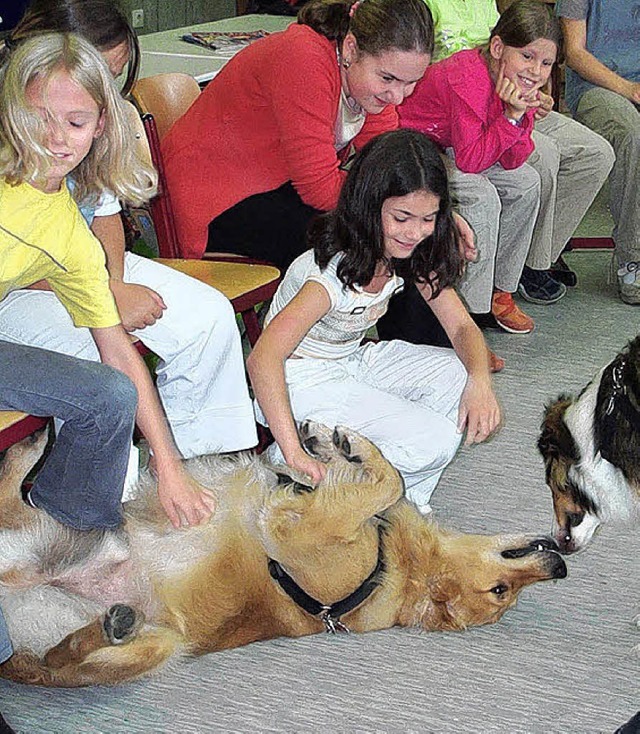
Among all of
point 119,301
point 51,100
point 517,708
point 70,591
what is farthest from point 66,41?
point 517,708

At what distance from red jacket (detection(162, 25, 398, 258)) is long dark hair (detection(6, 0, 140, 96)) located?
48 centimetres

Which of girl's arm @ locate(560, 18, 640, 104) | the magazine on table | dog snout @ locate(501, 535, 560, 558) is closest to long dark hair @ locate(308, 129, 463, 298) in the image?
dog snout @ locate(501, 535, 560, 558)

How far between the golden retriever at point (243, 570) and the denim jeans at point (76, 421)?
79mm

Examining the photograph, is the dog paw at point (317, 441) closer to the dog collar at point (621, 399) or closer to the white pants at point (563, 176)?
the dog collar at point (621, 399)

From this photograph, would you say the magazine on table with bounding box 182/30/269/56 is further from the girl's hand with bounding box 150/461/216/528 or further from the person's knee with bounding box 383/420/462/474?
the girl's hand with bounding box 150/461/216/528

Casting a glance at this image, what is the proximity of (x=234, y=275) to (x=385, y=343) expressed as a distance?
0.41 meters

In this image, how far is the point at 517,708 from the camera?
6.31 ft

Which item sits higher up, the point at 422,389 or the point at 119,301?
the point at 119,301

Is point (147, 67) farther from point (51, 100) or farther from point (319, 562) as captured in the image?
point (319, 562)

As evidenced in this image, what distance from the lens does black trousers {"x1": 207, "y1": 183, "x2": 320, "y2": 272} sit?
8.94ft

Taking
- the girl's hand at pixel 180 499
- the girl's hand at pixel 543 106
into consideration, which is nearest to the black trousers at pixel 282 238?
the girl's hand at pixel 180 499

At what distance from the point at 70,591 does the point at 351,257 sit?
89 cm

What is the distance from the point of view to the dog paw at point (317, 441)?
2.12 metres

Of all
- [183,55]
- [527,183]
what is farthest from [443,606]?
[183,55]
